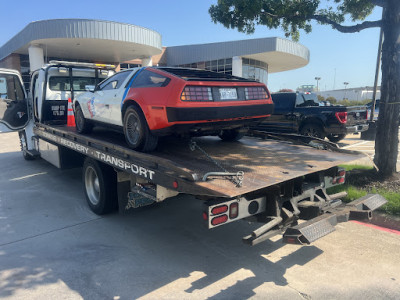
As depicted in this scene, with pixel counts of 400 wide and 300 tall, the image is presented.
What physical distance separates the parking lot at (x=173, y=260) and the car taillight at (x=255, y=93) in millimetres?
1849

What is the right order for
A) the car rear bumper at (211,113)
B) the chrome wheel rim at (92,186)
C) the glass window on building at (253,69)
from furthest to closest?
the glass window on building at (253,69), the chrome wheel rim at (92,186), the car rear bumper at (211,113)

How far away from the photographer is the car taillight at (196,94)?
3738 millimetres

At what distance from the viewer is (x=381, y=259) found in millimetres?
3490

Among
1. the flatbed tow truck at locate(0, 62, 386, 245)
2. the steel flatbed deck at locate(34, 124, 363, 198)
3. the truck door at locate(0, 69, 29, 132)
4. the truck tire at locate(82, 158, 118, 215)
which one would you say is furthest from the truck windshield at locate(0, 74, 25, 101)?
the truck tire at locate(82, 158, 118, 215)

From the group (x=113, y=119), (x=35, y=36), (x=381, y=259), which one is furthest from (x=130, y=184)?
(x=35, y=36)

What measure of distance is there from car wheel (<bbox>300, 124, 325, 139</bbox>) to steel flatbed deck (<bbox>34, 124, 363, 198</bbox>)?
4.82 m

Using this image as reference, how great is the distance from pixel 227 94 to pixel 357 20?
4.94 m

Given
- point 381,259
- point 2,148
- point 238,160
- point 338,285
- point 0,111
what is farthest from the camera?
point 2,148

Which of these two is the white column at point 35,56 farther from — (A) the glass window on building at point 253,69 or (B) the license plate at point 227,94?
(B) the license plate at point 227,94

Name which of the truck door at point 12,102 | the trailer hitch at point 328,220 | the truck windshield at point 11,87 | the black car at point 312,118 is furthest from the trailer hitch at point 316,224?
the truck windshield at point 11,87

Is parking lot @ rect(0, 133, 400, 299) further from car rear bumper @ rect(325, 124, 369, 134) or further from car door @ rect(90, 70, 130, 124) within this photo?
car rear bumper @ rect(325, 124, 369, 134)

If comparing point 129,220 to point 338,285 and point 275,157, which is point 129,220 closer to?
point 275,157

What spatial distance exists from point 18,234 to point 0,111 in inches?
177

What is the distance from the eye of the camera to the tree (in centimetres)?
573
